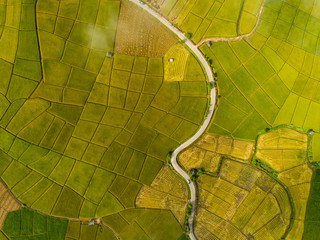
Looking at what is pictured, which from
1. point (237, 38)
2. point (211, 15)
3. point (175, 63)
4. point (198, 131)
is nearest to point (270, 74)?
point (237, 38)

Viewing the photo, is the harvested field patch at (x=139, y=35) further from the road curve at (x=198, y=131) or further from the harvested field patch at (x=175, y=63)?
the road curve at (x=198, y=131)

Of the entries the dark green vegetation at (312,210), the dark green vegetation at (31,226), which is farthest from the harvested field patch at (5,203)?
the dark green vegetation at (312,210)

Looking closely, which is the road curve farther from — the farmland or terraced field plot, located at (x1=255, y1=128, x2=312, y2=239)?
terraced field plot, located at (x1=255, y1=128, x2=312, y2=239)

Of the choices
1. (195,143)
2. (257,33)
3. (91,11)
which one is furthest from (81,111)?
(257,33)

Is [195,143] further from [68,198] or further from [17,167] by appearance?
[17,167]

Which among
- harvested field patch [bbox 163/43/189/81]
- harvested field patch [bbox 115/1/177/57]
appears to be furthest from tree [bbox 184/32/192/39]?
harvested field patch [bbox 115/1/177/57]

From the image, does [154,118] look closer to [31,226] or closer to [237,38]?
[237,38]
